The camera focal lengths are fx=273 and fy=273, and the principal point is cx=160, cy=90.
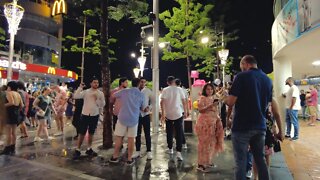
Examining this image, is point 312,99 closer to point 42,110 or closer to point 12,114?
point 42,110

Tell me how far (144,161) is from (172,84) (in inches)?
75.9

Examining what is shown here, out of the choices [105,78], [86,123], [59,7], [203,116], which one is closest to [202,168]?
[203,116]

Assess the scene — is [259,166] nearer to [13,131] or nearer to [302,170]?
[302,170]

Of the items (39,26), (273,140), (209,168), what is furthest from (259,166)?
(39,26)

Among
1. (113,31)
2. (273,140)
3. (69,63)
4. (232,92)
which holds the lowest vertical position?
(273,140)

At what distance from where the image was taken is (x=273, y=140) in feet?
14.5

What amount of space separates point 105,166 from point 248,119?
332 centimetres

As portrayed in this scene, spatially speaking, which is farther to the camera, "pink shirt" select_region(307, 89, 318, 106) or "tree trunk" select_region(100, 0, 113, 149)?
"pink shirt" select_region(307, 89, 318, 106)

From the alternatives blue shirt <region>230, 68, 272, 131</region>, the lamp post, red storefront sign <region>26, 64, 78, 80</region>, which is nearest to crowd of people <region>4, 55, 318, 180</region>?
blue shirt <region>230, 68, 272, 131</region>

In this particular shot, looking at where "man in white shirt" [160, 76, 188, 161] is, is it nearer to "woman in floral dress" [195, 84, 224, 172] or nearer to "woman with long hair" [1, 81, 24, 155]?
"woman in floral dress" [195, 84, 224, 172]

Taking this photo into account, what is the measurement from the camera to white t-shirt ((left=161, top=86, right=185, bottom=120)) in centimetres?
645

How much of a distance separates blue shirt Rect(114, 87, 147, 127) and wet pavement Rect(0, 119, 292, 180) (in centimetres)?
96

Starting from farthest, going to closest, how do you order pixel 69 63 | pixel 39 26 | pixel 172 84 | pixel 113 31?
pixel 69 63 → pixel 39 26 → pixel 113 31 → pixel 172 84

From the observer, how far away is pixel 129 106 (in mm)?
5859
